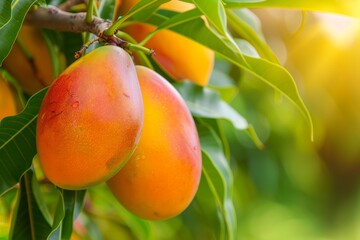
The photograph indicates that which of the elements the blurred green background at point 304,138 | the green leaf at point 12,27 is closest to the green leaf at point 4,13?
the green leaf at point 12,27

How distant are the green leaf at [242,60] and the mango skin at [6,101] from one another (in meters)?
0.17

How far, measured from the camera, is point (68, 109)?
1.84 feet

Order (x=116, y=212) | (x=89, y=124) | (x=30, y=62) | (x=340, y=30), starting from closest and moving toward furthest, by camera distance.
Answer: (x=89, y=124)
(x=30, y=62)
(x=116, y=212)
(x=340, y=30)

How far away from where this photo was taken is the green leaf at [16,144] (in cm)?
65

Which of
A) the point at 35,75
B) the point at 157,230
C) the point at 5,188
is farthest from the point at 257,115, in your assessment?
the point at 5,188

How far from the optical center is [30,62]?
78cm

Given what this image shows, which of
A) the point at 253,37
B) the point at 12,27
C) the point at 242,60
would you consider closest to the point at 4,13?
the point at 12,27

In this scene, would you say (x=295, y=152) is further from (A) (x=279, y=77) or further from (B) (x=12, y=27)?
(B) (x=12, y=27)

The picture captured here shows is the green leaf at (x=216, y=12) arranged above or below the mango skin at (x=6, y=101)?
above

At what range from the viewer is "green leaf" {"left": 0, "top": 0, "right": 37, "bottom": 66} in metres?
0.60

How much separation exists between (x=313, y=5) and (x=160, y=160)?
206mm

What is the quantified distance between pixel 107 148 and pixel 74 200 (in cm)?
16

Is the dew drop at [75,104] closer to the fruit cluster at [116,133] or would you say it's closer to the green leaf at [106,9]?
the fruit cluster at [116,133]

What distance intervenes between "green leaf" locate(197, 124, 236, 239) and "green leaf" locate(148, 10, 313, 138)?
0.13 m
